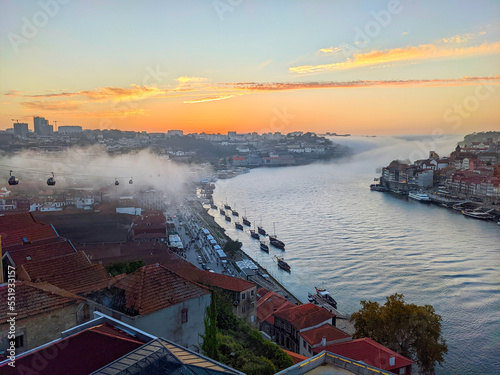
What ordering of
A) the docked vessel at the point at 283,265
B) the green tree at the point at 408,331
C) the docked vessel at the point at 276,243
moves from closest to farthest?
the green tree at the point at 408,331
the docked vessel at the point at 283,265
the docked vessel at the point at 276,243

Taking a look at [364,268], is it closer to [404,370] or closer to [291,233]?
[291,233]

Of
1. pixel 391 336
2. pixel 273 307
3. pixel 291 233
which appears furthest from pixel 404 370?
pixel 291 233

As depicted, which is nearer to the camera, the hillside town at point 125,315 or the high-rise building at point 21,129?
the hillside town at point 125,315

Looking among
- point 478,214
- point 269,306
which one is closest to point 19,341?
point 269,306

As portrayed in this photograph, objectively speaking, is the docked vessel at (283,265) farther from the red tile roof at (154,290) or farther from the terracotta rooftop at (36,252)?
the red tile roof at (154,290)

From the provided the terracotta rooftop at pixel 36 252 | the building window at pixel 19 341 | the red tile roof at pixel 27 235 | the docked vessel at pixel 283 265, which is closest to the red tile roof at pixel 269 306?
the docked vessel at pixel 283 265

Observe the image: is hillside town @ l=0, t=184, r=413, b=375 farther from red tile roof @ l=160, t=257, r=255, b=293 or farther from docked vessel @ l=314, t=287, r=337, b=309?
docked vessel @ l=314, t=287, r=337, b=309

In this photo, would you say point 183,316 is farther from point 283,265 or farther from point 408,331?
point 283,265
